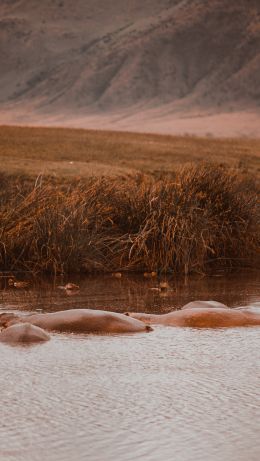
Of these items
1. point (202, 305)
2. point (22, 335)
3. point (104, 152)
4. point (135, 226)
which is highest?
point (104, 152)

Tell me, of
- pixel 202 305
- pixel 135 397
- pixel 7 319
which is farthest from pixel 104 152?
pixel 135 397

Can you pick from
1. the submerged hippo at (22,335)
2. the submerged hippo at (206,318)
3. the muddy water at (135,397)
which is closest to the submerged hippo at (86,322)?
the muddy water at (135,397)

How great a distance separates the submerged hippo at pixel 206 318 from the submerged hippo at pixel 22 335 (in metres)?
1.31

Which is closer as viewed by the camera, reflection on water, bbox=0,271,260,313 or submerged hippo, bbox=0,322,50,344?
submerged hippo, bbox=0,322,50,344

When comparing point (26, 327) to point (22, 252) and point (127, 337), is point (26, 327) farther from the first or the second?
point (22, 252)

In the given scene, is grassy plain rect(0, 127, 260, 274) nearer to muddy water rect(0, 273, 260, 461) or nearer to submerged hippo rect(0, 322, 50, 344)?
muddy water rect(0, 273, 260, 461)

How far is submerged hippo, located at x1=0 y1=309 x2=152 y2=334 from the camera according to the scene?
28.4ft

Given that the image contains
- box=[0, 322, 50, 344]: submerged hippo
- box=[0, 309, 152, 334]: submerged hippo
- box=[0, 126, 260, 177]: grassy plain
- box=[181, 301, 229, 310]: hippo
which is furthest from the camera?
box=[0, 126, 260, 177]: grassy plain

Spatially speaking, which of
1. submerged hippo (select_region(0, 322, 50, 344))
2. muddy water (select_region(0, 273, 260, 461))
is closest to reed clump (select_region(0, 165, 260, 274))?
muddy water (select_region(0, 273, 260, 461))

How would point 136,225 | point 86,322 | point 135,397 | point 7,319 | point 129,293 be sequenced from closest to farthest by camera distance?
point 135,397 < point 86,322 < point 7,319 < point 129,293 < point 136,225

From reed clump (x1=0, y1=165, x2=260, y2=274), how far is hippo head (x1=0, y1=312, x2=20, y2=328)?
3449mm

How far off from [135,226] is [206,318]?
460cm

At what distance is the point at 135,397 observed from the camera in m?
6.40

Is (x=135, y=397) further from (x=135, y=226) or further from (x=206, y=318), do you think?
(x=135, y=226)
